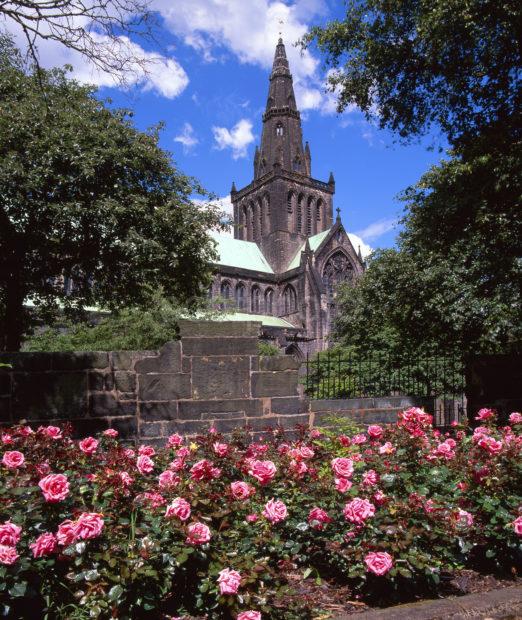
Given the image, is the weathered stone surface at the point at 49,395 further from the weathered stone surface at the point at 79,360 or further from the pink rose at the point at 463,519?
the pink rose at the point at 463,519

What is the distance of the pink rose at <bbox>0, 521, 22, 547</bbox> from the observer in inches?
96.3

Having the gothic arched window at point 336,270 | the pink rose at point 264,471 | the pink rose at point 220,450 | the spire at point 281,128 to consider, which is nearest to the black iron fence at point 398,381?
the pink rose at point 220,450

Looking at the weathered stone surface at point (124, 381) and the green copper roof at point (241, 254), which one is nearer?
the weathered stone surface at point (124, 381)

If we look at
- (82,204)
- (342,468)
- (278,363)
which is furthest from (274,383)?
(82,204)

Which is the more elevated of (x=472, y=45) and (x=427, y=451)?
(x=472, y=45)

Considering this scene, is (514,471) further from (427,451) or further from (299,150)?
(299,150)

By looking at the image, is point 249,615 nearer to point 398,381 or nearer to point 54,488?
point 54,488

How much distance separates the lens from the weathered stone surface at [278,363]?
715cm

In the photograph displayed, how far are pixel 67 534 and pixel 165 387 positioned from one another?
4.17 metres

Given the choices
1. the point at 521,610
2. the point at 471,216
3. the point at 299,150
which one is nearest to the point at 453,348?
the point at 471,216

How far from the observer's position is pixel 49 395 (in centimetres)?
626

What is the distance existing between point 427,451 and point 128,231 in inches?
447

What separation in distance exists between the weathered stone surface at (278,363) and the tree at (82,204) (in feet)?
24.6

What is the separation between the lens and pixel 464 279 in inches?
691
